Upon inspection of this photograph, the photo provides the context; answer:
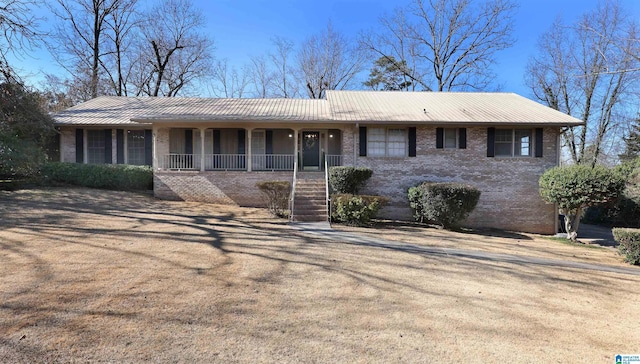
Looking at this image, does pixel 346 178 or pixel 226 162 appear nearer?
pixel 346 178

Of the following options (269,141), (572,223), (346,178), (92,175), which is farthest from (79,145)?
(572,223)

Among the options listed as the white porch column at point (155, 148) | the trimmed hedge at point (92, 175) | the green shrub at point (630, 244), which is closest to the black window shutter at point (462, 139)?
the green shrub at point (630, 244)

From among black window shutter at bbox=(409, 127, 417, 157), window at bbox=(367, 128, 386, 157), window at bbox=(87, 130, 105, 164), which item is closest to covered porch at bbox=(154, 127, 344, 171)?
window at bbox=(367, 128, 386, 157)

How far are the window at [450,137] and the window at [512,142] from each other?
5.69 ft

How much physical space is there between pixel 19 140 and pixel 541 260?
54.3ft

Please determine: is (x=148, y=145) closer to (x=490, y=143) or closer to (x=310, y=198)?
(x=310, y=198)

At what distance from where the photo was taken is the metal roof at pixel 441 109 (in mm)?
13203

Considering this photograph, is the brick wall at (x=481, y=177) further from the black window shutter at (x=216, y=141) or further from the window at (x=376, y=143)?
the black window shutter at (x=216, y=141)

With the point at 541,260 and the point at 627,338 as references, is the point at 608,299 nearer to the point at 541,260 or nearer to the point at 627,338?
the point at 627,338

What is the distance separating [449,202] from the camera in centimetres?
1103

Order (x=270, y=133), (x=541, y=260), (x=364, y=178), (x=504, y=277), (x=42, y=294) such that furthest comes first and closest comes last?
(x=270, y=133) < (x=364, y=178) < (x=541, y=260) < (x=504, y=277) < (x=42, y=294)

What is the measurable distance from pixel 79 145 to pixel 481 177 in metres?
18.6

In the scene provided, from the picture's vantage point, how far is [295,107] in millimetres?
16438

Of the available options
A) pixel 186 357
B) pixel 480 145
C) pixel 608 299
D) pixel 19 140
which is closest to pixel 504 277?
pixel 608 299
